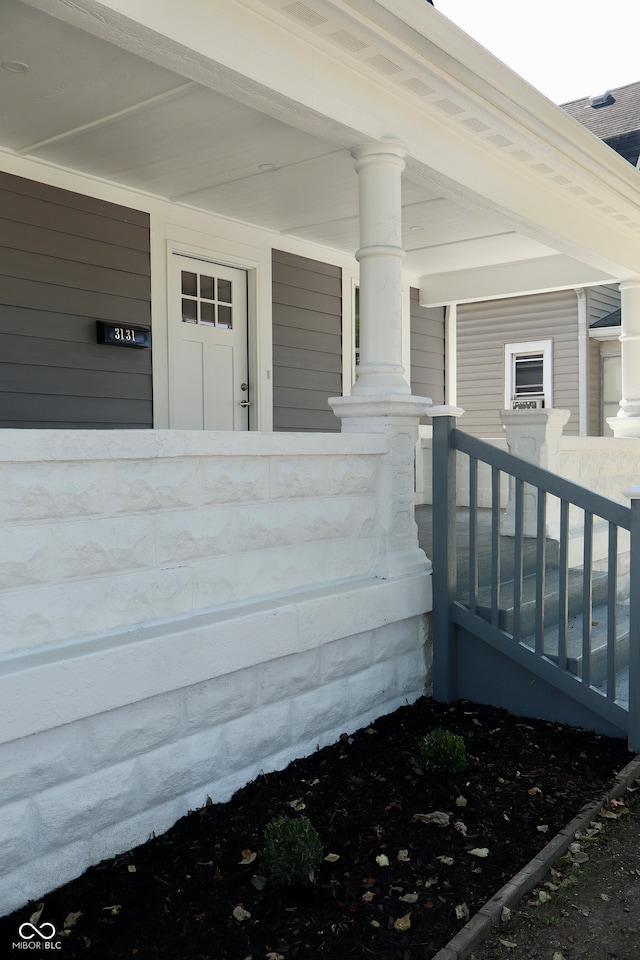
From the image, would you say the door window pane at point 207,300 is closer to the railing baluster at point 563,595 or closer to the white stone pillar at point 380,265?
the white stone pillar at point 380,265

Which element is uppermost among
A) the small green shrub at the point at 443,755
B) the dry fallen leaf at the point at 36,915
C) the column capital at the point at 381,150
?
the column capital at the point at 381,150

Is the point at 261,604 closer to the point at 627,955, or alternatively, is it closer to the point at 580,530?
the point at 627,955

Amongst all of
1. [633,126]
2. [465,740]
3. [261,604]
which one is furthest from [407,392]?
[633,126]

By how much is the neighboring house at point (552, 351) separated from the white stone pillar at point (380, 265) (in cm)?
762

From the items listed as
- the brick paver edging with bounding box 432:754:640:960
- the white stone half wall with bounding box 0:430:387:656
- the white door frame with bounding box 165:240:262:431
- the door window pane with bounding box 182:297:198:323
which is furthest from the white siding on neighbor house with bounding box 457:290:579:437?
the brick paver edging with bounding box 432:754:640:960

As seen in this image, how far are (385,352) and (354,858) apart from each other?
8.05 feet

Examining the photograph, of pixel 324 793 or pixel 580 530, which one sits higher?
pixel 580 530

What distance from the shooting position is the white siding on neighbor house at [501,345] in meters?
11.5

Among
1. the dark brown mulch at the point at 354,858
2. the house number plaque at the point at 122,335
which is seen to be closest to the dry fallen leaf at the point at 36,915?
the dark brown mulch at the point at 354,858

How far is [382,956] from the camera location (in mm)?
2234

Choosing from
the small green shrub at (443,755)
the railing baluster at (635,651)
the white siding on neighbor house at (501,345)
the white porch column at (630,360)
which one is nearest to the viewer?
the small green shrub at (443,755)

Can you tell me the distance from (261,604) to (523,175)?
378 cm

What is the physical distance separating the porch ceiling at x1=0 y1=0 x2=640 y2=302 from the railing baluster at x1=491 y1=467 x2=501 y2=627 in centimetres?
188

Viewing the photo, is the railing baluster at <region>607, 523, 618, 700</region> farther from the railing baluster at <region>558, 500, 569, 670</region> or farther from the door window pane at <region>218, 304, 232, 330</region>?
the door window pane at <region>218, 304, 232, 330</region>
